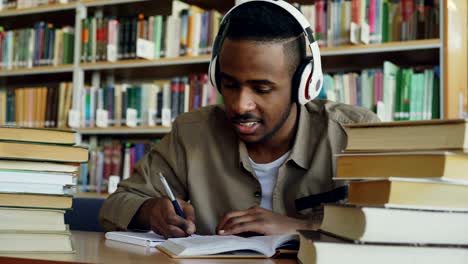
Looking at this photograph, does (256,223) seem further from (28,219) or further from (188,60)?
(188,60)

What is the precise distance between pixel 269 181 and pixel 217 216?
0.52 feet

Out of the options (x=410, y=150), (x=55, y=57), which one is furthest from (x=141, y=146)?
(x=410, y=150)

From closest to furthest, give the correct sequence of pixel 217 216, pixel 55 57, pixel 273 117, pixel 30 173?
pixel 30 173 → pixel 273 117 → pixel 217 216 → pixel 55 57

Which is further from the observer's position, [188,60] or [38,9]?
[38,9]

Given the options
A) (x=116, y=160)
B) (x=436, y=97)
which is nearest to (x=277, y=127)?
(x=436, y=97)

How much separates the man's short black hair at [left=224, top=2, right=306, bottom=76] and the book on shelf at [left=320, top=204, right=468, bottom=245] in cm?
72

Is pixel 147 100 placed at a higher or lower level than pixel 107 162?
higher

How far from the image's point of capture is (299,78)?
1540 millimetres

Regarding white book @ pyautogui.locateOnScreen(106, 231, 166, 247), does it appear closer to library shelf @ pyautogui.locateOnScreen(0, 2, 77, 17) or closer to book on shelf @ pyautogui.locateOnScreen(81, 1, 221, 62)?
book on shelf @ pyautogui.locateOnScreen(81, 1, 221, 62)

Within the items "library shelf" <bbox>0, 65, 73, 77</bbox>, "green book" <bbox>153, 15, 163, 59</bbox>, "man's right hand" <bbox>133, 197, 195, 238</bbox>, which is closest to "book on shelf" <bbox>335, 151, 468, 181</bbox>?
"man's right hand" <bbox>133, 197, 195, 238</bbox>

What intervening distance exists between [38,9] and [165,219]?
2.84 metres

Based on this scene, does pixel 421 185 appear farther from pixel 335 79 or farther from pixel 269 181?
pixel 335 79

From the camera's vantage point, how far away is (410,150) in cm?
84

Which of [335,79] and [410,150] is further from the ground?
[335,79]
